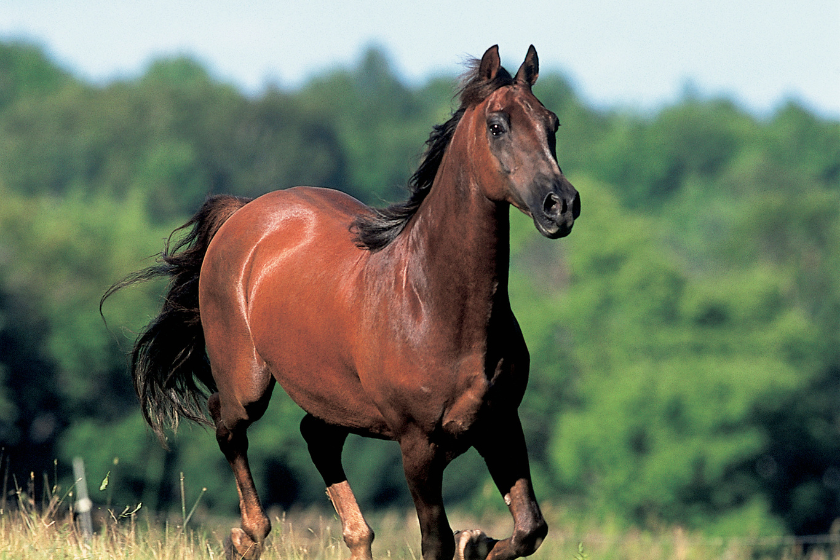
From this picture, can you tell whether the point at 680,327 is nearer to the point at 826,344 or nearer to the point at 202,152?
the point at 826,344

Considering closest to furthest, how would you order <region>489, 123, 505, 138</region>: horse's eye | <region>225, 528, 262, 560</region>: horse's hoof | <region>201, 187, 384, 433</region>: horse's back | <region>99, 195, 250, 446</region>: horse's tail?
<region>489, 123, 505, 138</region>: horse's eye → <region>201, 187, 384, 433</region>: horse's back → <region>225, 528, 262, 560</region>: horse's hoof → <region>99, 195, 250, 446</region>: horse's tail

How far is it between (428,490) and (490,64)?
75.8 inches

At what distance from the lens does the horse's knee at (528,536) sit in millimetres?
5449

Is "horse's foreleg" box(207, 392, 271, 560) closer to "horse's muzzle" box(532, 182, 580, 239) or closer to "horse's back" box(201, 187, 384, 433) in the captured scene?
"horse's back" box(201, 187, 384, 433)

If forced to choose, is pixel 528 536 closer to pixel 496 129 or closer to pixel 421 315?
pixel 421 315

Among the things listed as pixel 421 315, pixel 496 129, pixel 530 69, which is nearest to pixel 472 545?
pixel 421 315

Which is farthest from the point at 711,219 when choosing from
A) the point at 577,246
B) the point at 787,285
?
the point at 577,246

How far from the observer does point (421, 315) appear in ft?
17.6

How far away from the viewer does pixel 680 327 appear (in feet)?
161

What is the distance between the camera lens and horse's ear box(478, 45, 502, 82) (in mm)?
5223

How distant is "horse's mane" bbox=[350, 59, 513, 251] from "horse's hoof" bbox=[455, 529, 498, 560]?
145 cm

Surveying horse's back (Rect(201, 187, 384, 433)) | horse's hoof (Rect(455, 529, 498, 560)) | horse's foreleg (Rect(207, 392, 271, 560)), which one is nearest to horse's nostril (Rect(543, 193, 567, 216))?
horse's back (Rect(201, 187, 384, 433))

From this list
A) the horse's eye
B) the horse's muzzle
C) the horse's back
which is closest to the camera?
the horse's muzzle

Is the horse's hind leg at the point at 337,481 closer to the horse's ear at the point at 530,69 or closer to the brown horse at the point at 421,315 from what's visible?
the brown horse at the point at 421,315
